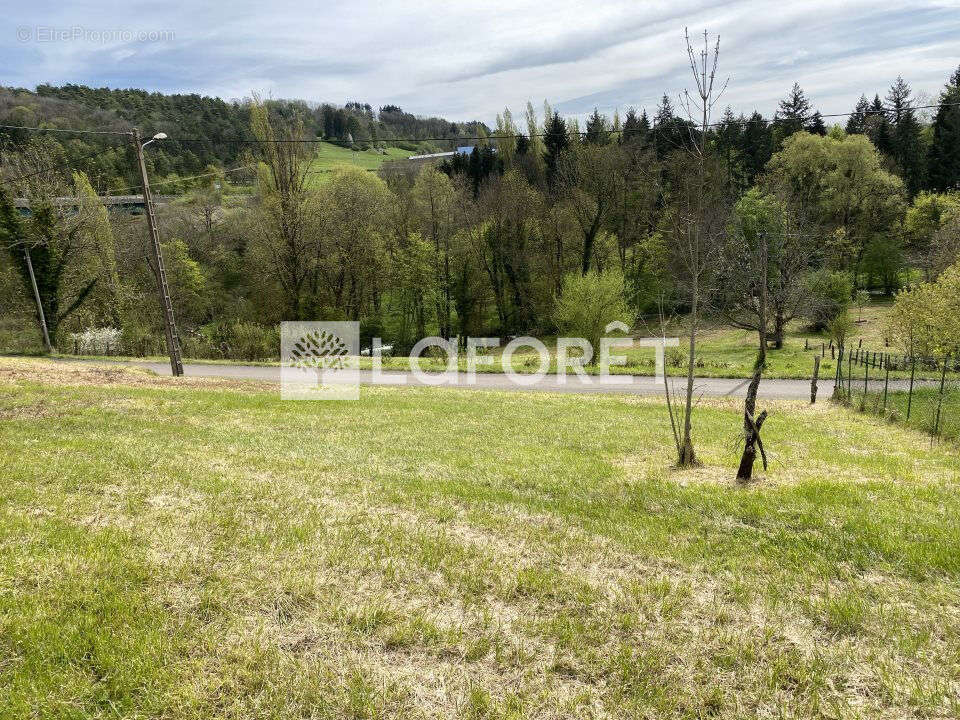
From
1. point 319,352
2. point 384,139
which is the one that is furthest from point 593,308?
point 384,139

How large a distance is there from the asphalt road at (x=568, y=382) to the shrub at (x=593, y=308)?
697 cm

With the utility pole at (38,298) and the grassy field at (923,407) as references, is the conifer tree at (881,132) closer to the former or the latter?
the grassy field at (923,407)

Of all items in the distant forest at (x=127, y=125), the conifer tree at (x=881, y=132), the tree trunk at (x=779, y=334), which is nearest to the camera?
the tree trunk at (x=779, y=334)

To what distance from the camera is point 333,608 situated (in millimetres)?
4547

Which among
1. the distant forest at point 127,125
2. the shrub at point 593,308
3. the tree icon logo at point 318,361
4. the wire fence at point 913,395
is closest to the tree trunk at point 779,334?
the wire fence at point 913,395

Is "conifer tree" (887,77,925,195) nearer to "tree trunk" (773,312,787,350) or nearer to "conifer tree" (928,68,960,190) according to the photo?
"conifer tree" (928,68,960,190)

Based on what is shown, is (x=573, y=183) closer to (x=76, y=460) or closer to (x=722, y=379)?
(x=722, y=379)

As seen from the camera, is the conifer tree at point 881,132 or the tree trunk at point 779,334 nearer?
the tree trunk at point 779,334

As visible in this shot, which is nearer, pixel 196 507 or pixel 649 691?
pixel 649 691

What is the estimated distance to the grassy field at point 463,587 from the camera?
12.0ft

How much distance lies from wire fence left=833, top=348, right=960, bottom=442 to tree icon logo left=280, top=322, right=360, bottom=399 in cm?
1675

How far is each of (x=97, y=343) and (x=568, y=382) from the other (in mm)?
30449

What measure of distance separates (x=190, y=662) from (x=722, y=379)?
1060 inches

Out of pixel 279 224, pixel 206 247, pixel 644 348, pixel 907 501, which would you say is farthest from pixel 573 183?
pixel 907 501
